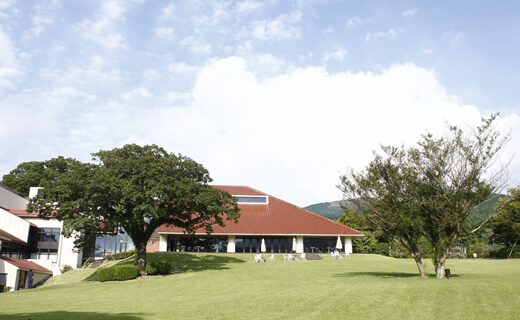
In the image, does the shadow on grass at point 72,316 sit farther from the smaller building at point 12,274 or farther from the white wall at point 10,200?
the white wall at point 10,200

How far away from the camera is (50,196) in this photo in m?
29.1

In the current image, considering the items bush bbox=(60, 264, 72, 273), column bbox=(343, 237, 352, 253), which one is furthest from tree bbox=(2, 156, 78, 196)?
column bbox=(343, 237, 352, 253)

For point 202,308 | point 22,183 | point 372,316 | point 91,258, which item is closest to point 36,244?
point 91,258

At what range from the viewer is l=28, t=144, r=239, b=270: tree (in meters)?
28.2

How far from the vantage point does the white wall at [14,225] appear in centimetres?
Answer: 4303

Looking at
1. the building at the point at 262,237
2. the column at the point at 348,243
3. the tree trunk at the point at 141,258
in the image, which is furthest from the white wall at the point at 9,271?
the column at the point at 348,243

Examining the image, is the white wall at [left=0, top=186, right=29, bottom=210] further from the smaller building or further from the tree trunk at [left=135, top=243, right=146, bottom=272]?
the tree trunk at [left=135, top=243, right=146, bottom=272]

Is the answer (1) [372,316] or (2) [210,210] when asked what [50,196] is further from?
(1) [372,316]

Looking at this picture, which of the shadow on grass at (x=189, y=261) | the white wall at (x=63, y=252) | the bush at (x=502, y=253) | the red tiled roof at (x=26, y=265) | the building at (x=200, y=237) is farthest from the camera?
the bush at (x=502, y=253)

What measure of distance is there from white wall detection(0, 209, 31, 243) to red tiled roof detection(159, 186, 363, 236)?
14150 mm

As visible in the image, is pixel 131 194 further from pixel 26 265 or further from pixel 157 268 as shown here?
pixel 26 265

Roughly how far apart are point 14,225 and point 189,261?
2121 centimetres

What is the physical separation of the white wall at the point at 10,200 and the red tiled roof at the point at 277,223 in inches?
792

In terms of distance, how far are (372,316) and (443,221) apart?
503 inches
